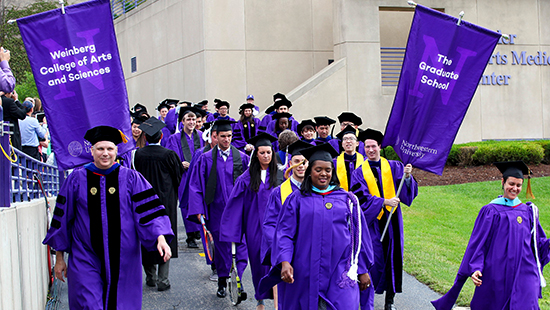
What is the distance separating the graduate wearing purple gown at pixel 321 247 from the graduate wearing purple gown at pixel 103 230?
96 centimetres

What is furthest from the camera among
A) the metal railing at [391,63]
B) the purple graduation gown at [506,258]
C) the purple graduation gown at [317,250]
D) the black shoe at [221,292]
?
the metal railing at [391,63]

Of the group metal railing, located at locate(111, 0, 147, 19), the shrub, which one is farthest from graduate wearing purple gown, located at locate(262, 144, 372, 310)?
metal railing, located at locate(111, 0, 147, 19)

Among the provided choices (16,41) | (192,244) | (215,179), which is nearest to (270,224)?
(215,179)

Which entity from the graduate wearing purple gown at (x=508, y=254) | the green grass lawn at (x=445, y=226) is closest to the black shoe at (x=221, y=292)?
the green grass lawn at (x=445, y=226)

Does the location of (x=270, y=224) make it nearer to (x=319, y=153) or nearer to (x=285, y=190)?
(x=285, y=190)

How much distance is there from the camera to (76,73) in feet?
18.4

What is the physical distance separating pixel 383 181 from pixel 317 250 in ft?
7.56

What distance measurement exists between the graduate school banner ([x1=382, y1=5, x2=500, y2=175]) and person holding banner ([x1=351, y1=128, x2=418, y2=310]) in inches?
11.5

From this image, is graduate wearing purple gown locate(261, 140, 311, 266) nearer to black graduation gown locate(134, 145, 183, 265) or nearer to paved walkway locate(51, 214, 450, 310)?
paved walkway locate(51, 214, 450, 310)

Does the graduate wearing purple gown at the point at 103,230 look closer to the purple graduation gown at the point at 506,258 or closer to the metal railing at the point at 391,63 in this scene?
the purple graduation gown at the point at 506,258

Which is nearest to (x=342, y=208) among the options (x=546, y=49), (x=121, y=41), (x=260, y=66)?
(x=260, y=66)

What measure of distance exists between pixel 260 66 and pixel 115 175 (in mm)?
15105

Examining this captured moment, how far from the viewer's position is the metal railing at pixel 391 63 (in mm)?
19016

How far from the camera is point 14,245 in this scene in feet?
16.4
